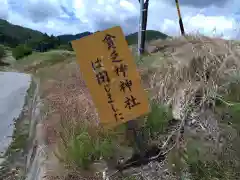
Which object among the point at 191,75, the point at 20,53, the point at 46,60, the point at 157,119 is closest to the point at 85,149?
the point at 157,119

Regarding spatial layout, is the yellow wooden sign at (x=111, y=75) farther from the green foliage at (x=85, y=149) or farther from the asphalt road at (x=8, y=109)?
the asphalt road at (x=8, y=109)

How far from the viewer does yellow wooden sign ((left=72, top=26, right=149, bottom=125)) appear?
2414 millimetres

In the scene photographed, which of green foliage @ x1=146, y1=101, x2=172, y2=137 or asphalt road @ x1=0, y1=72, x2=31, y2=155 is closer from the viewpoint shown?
green foliage @ x1=146, y1=101, x2=172, y2=137

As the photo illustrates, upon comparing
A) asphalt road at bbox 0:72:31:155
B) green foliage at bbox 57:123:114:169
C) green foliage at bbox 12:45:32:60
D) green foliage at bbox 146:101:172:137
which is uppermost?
green foliage at bbox 146:101:172:137

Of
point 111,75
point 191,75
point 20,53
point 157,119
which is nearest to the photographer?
point 111,75

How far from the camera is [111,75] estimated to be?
244cm

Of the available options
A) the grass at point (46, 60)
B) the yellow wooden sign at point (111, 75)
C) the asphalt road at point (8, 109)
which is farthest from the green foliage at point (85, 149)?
the grass at point (46, 60)

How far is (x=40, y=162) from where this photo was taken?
11.5 feet

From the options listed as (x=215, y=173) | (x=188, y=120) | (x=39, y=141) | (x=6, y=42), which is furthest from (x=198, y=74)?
(x=6, y=42)

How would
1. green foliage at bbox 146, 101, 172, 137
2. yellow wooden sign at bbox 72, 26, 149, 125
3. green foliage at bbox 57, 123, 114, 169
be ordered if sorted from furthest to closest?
1. green foliage at bbox 146, 101, 172, 137
2. green foliage at bbox 57, 123, 114, 169
3. yellow wooden sign at bbox 72, 26, 149, 125

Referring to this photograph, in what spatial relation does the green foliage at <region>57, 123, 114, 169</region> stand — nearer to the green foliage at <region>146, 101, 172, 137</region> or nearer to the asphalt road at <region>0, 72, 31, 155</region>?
the green foliage at <region>146, 101, 172, 137</region>

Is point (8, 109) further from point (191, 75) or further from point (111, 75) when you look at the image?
point (111, 75)

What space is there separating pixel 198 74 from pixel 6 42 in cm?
7327

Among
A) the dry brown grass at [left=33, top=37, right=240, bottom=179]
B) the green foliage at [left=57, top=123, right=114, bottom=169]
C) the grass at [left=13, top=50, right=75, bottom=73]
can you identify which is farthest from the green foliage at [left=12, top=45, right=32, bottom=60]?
the green foliage at [left=57, top=123, right=114, bottom=169]
